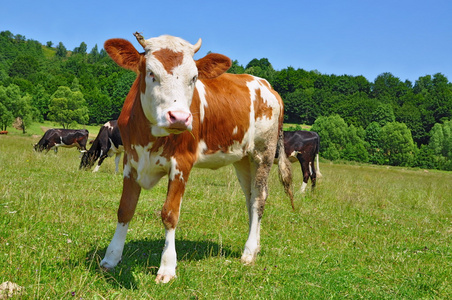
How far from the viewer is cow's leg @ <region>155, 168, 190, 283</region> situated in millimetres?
3969

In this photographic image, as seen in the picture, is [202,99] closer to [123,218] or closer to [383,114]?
[123,218]

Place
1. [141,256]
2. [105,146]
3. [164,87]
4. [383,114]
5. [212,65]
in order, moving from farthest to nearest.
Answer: [383,114], [105,146], [141,256], [212,65], [164,87]

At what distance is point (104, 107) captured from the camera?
95.6m

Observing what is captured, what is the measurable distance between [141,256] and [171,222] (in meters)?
0.89

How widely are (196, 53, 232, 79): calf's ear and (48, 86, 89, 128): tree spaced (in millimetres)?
81196

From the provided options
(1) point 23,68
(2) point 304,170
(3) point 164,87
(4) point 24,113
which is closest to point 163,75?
(3) point 164,87

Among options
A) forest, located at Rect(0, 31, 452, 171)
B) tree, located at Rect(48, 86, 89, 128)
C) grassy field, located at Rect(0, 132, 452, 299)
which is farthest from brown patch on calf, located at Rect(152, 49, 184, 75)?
tree, located at Rect(48, 86, 89, 128)

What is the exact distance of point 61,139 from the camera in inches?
910

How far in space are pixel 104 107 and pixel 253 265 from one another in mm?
96023

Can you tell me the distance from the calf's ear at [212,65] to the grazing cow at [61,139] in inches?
783

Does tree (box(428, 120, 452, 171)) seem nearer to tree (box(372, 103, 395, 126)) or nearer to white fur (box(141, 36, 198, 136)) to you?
tree (box(372, 103, 395, 126))

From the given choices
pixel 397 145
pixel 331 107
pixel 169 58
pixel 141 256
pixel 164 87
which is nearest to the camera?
pixel 164 87

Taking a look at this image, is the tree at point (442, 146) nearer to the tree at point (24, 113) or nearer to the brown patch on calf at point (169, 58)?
the tree at point (24, 113)

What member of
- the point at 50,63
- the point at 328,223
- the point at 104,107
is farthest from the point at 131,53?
the point at 50,63
